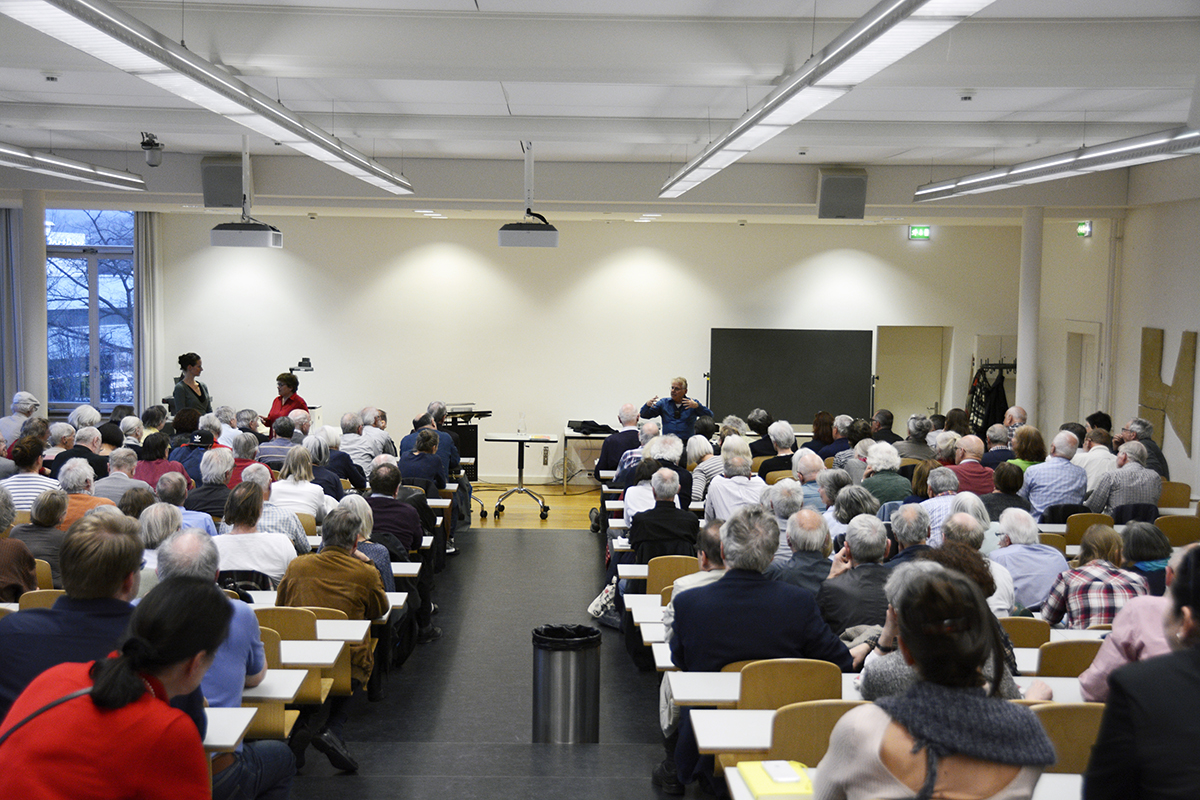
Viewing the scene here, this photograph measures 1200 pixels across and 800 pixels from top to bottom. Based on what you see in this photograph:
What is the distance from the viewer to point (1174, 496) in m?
8.23

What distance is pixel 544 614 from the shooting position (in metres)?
7.50

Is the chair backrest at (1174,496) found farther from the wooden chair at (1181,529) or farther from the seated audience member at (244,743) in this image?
the seated audience member at (244,743)

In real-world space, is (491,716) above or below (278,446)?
below

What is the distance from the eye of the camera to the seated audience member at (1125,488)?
23.6 feet

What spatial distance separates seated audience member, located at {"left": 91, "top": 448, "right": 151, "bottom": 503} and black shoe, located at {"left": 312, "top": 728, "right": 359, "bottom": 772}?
276 centimetres

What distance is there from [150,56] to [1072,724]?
4.55 metres

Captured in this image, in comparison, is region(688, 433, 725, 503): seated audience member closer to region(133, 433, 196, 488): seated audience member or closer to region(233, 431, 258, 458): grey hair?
region(233, 431, 258, 458): grey hair

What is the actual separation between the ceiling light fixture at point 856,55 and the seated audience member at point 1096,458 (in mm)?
4113

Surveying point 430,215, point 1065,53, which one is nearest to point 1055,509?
point 1065,53

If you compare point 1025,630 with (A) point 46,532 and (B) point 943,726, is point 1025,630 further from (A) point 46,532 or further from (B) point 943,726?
(A) point 46,532

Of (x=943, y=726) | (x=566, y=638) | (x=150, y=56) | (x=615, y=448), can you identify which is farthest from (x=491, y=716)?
(x=615, y=448)

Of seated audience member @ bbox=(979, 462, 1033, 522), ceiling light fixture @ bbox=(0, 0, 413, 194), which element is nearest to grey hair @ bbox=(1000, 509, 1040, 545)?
seated audience member @ bbox=(979, 462, 1033, 522)

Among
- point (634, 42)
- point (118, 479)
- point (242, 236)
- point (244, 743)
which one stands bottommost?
point (244, 743)

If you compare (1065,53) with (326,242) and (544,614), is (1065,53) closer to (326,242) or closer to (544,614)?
(544,614)
